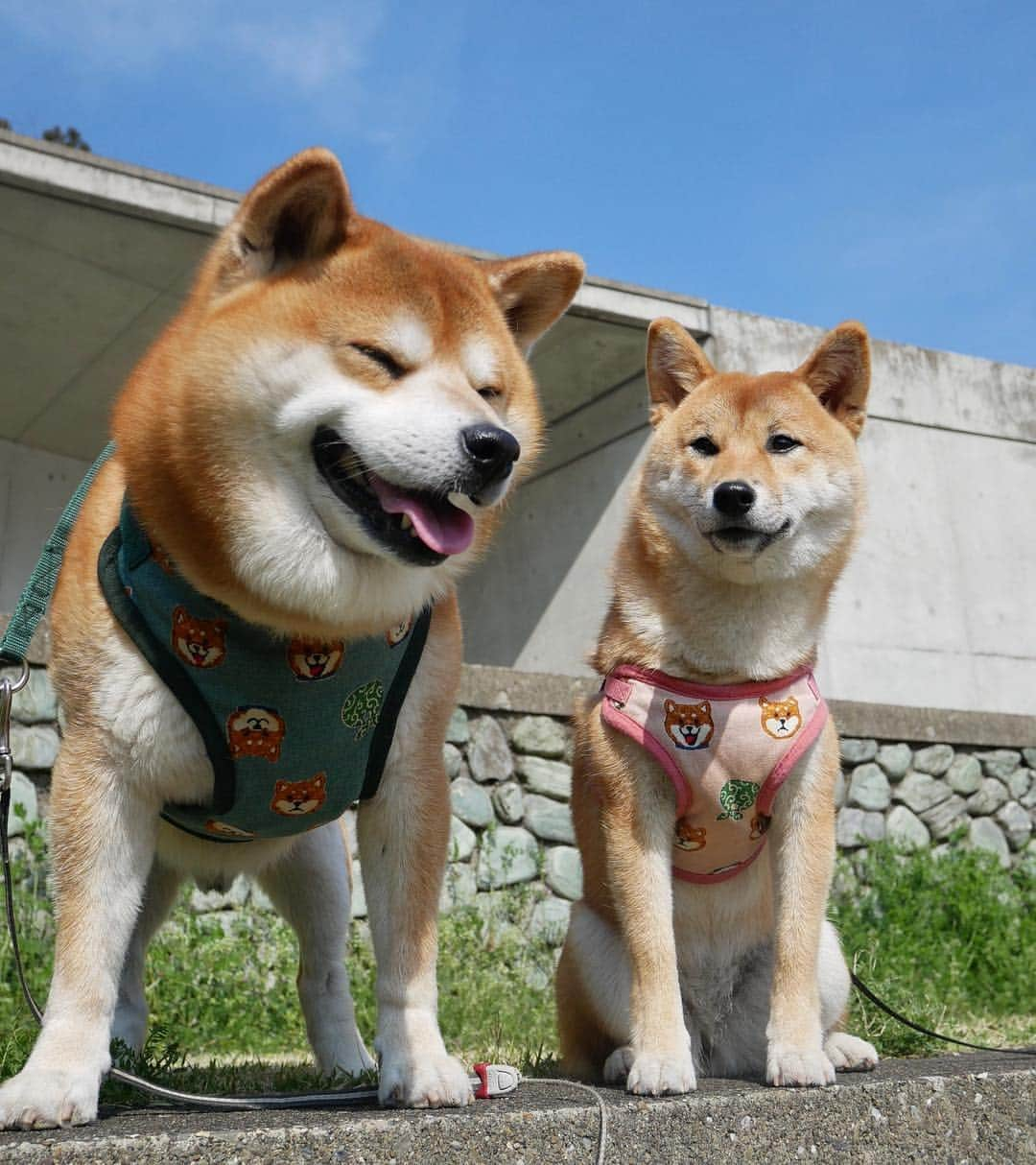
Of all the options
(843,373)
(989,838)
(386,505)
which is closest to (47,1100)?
(386,505)

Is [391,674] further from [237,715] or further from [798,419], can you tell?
[798,419]

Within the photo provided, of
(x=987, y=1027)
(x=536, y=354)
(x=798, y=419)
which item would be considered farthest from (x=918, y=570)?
(x=798, y=419)

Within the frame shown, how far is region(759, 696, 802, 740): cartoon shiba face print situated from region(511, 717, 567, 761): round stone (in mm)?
2955

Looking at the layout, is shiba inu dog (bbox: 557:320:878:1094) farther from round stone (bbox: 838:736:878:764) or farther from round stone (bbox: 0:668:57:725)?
round stone (bbox: 838:736:878:764)

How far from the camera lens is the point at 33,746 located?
4.57m

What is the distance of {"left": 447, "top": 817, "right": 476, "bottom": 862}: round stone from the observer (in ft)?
17.0

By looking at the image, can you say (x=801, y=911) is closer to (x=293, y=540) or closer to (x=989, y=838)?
(x=293, y=540)

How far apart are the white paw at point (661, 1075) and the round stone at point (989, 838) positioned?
4.84 meters

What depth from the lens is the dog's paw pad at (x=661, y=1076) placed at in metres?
2.22

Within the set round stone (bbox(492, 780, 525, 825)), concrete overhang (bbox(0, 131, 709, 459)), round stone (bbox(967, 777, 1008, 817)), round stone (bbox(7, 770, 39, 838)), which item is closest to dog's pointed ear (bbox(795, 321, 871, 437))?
round stone (bbox(492, 780, 525, 825))

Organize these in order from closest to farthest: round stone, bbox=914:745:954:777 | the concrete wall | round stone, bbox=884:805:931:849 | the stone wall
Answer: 1. the stone wall
2. round stone, bbox=884:805:931:849
3. round stone, bbox=914:745:954:777
4. the concrete wall

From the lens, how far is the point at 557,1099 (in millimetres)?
2084

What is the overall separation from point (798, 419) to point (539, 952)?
2979 millimetres

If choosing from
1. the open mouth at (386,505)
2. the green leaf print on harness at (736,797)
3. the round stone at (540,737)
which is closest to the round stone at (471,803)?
the round stone at (540,737)
